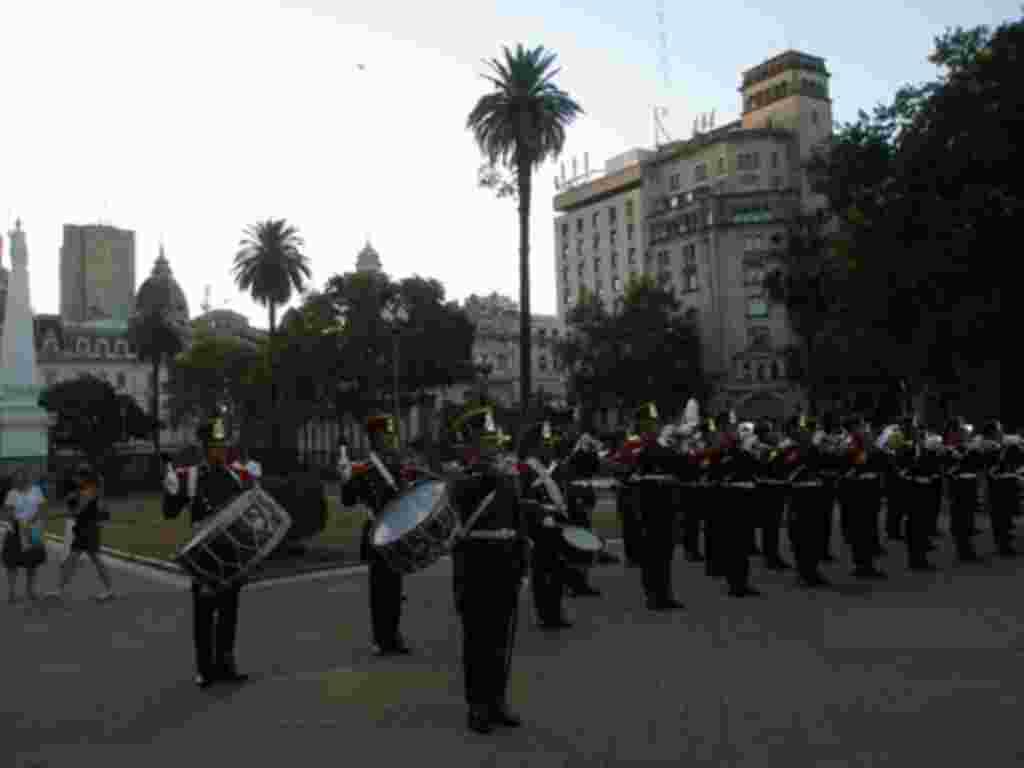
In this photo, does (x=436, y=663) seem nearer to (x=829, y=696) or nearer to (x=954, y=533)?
(x=829, y=696)

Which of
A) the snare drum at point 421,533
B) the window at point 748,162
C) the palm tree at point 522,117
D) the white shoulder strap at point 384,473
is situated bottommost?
the snare drum at point 421,533

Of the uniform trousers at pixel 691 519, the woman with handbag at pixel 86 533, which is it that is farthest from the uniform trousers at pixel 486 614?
the woman with handbag at pixel 86 533

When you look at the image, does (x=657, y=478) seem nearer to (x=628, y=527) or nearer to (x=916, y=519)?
(x=628, y=527)

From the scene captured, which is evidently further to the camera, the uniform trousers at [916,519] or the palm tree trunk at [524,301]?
the palm tree trunk at [524,301]

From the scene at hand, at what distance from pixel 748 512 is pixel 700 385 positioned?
6503cm

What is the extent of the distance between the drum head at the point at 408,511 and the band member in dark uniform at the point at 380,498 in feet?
3.91

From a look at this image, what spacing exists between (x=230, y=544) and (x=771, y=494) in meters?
8.28

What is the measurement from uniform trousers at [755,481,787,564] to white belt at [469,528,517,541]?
746 centimetres

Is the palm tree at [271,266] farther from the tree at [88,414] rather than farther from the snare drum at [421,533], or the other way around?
the snare drum at [421,533]

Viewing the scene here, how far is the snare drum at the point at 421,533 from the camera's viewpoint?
297 inches

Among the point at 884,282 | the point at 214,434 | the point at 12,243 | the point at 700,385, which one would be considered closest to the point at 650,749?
the point at 214,434

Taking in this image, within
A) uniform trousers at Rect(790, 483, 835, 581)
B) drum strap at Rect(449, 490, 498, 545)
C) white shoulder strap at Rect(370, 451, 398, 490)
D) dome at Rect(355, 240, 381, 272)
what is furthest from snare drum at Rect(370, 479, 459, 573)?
dome at Rect(355, 240, 381, 272)

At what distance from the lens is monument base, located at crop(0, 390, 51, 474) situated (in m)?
38.1

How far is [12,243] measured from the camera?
37.6 metres
